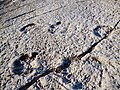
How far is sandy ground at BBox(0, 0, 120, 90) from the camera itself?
1.08 meters

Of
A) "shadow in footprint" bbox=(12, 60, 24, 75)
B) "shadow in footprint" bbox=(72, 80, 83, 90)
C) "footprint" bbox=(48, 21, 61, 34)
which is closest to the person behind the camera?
"shadow in footprint" bbox=(72, 80, 83, 90)

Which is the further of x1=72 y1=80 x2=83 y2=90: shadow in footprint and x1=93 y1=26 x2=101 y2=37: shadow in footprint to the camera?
x1=93 y1=26 x2=101 y2=37: shadow in footprint

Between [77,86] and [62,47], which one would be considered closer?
[77,86]

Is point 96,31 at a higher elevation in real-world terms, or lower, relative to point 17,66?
lower

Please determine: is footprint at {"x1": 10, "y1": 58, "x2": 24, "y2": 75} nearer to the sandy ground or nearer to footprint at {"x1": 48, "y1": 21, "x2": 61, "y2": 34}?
the sandy ground

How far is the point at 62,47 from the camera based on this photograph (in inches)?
53.1

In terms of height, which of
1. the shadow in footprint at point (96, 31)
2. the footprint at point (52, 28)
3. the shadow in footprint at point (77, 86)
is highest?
the shadow in footprint at point (77, 86)

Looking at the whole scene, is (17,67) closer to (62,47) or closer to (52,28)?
(62,47)

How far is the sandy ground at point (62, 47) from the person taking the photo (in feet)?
3.53

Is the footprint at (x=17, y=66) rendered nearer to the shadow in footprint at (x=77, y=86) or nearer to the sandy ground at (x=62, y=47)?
the sandy ground at (x=62, y=47)

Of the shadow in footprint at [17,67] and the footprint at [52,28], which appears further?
the footprint at [52,28]

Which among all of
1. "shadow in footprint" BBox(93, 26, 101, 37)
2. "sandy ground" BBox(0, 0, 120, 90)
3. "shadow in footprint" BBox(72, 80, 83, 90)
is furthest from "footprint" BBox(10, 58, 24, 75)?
"shadow in footprint" BBox(93, 26, 101, 37)

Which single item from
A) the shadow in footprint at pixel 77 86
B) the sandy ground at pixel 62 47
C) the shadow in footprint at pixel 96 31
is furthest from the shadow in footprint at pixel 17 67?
the shadow in footprint at pixel 96 31

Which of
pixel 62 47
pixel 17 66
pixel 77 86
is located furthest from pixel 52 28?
pixel 77 86
